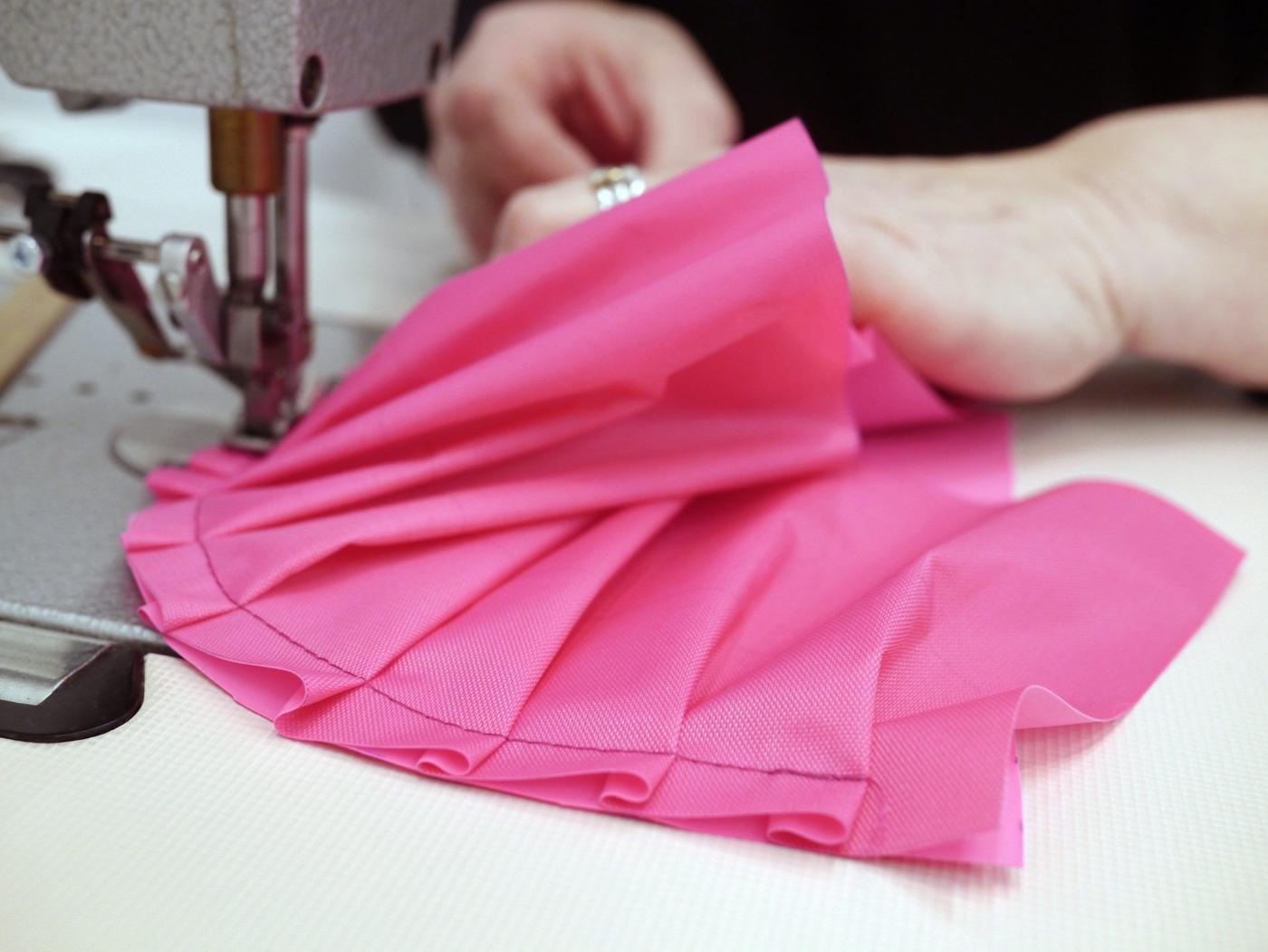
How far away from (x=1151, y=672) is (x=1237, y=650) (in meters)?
0.07

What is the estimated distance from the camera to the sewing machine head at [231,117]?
1.64ft

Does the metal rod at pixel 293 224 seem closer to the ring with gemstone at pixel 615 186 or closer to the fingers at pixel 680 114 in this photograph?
the ring with gemstone at pixel 615 186

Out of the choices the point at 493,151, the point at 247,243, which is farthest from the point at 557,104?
the point at 247,243

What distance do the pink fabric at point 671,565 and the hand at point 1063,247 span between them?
5cm

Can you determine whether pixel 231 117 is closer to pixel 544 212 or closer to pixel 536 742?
pixel 544 212

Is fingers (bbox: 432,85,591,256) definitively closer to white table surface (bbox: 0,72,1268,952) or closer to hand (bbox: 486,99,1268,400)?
hand (bbox: 486,99,1268,400)

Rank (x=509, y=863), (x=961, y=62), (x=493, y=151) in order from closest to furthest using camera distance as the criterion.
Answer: (x=509, y=863)
(x=493, y=151)
(x=961, y=62)

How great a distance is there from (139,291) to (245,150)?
11cm

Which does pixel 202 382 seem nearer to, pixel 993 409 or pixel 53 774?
pixel 53 774

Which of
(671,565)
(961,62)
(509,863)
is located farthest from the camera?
(961,62)

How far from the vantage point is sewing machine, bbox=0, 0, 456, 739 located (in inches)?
19.3

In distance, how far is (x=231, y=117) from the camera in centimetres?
57

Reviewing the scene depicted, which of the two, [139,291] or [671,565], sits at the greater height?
[139,291]

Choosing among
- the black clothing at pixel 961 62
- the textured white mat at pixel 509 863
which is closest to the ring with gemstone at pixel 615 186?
the textured white mat at pixel 509 863
